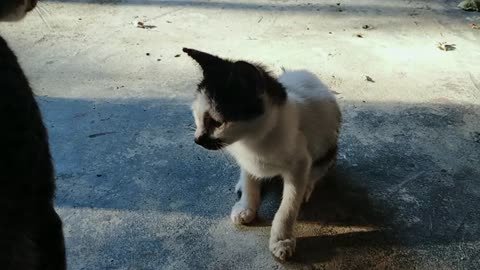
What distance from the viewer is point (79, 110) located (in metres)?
2.76

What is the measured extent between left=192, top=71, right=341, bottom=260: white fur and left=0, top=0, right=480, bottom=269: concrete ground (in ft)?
0.33

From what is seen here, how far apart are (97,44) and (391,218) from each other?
6.88 ft

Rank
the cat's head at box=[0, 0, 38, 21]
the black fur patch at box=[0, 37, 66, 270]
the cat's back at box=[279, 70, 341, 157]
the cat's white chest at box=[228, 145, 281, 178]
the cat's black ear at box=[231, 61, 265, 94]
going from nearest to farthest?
the black fur patch at box=[0, 37, 66, 270] → the cat's head at box=[0, 0, 38, 21] → the cat's black ear at box=[231, 61, 265, 94] → the cat's white chest at box=[228, 145, 281, 178] → the cat's back at box=[279, 70, 341, 157]

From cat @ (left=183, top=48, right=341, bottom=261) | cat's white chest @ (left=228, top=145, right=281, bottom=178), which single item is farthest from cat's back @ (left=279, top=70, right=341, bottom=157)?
cat's white chest @ (left=228, top=145, right=281, bottom=178)

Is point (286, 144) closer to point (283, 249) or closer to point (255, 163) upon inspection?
point (255, 163)

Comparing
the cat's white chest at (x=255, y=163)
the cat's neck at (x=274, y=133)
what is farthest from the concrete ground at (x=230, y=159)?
the cat's neck at (x=274, y=133)

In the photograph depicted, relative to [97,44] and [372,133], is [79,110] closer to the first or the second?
[97,44]

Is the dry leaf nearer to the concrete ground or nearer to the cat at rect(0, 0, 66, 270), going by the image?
the concrete ground

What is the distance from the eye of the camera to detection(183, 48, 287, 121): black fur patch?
1.70m

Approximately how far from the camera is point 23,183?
1355 mm

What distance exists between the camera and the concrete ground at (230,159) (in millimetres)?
2059

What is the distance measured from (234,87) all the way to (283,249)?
2.08ft

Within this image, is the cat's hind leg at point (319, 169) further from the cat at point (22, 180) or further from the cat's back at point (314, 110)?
the cat at point (22, 180)

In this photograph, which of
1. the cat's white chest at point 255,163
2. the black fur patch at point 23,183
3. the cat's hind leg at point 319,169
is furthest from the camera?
the cat's hind leg at point 319,169
